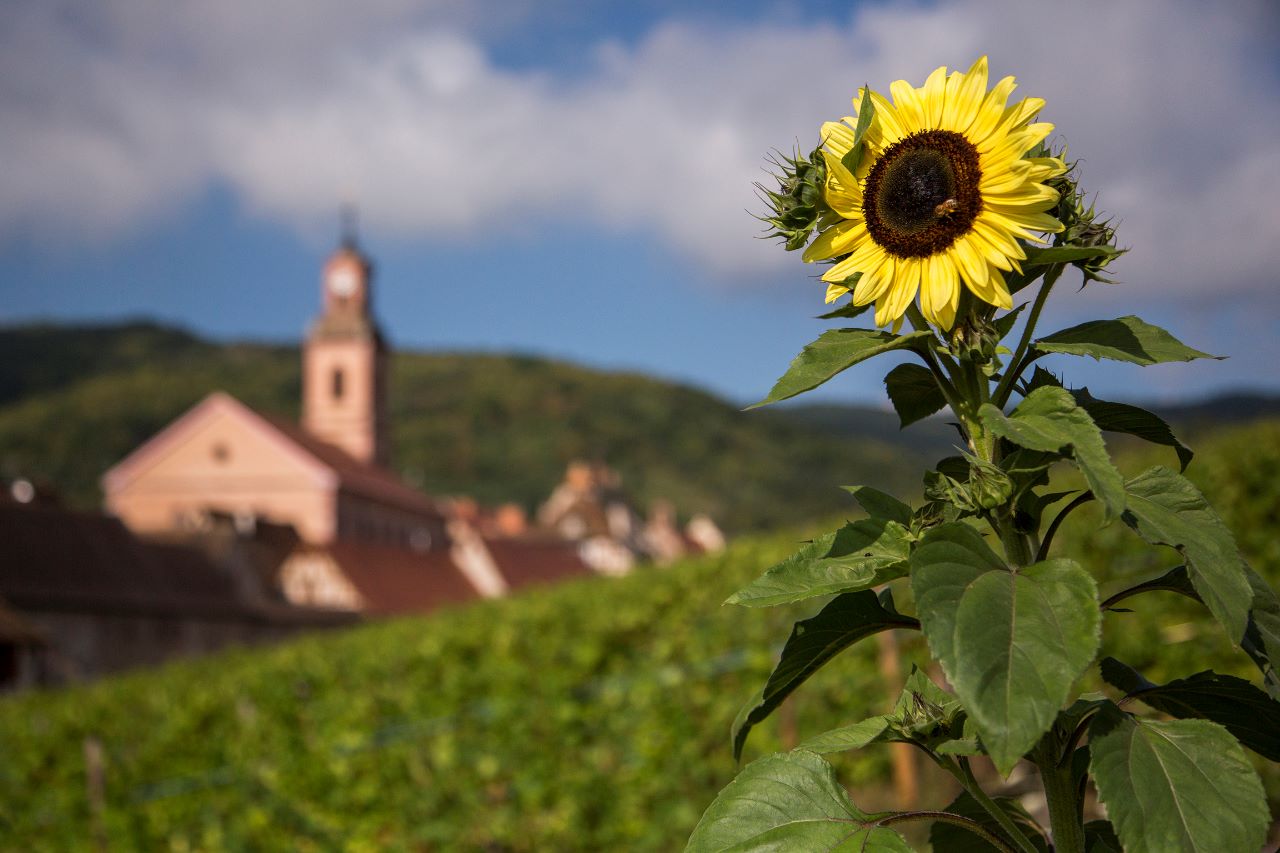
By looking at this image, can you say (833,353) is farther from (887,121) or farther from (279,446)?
(279,446)

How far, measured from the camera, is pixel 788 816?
127cm

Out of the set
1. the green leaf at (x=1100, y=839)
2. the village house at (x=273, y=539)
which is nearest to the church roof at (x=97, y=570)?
the village house at (x=273, y=539)

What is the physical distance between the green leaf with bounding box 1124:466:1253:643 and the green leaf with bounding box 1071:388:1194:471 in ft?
0.33

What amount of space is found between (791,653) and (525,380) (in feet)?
461

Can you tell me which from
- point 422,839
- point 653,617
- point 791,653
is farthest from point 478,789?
point 791,653

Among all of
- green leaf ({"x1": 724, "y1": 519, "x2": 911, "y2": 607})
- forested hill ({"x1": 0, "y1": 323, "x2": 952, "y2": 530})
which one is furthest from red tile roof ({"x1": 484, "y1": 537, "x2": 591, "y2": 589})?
forested hill ({"x1": 0, "y1": 323, "x2": 952, "y2": 530})

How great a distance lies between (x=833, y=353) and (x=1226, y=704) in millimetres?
615

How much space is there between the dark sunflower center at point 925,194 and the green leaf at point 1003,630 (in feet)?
1.04

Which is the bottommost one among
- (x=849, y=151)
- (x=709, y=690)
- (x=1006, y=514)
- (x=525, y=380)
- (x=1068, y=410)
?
(x=709, y=690)

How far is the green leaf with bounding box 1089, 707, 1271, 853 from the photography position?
1077mm

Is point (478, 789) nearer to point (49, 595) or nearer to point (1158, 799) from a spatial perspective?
point (1158, 799)

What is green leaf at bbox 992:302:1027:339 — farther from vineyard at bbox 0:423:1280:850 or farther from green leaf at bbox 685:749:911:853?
vineyard at bbox 0:423:1280:850

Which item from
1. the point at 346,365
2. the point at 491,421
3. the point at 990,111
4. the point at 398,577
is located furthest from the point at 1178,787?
the point at 491,421

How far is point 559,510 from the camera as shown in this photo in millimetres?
81500
